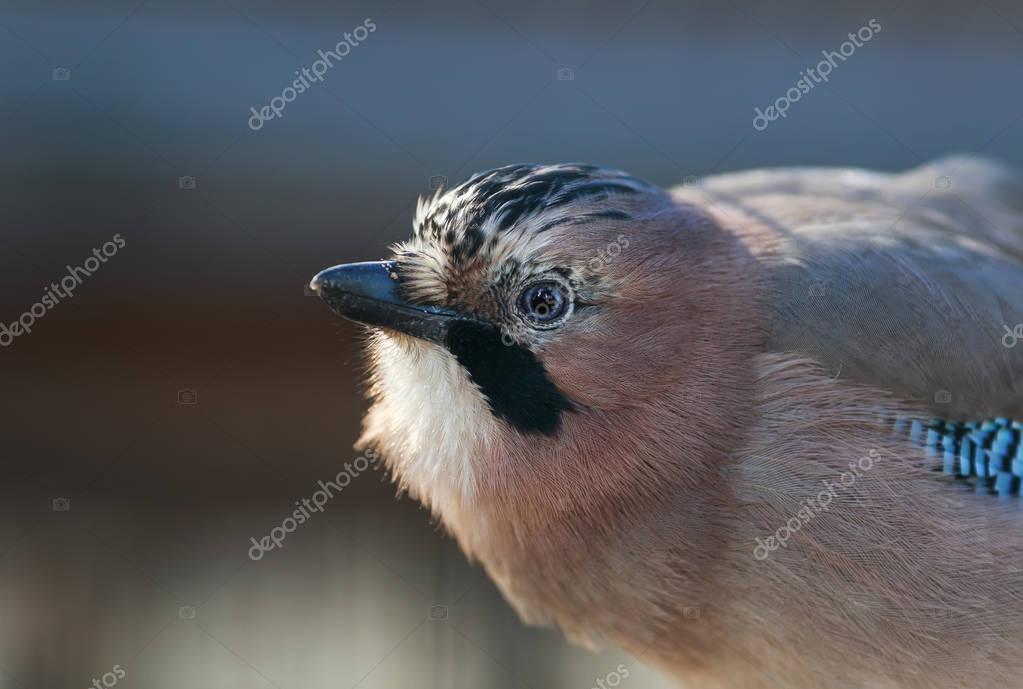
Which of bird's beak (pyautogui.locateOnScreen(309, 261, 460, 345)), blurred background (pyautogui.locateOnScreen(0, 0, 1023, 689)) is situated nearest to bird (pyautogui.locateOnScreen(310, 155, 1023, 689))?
bird's beak (pyautogui.locateOnScreen(309, 261, 460, 345))

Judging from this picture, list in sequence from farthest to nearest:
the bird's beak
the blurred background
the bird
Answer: the blurred background < the bird's beak < the bird

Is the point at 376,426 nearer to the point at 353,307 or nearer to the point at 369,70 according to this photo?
the point at 353,307

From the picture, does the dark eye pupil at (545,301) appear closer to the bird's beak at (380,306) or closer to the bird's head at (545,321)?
the bird's head at (545,321)

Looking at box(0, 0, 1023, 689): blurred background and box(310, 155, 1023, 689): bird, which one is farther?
box(0, 0, 1023, 689): blurred background

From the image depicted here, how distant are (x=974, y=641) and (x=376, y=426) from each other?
156cm

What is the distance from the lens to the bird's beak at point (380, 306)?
244cm

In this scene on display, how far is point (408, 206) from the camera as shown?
16.5 feet

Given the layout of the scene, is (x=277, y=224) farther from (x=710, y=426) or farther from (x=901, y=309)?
(x=901, y=309)

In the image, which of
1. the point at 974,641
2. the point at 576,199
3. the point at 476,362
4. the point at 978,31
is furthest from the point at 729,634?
the point at 978,31

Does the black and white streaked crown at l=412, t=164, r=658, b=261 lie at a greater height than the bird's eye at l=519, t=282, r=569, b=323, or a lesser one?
greater

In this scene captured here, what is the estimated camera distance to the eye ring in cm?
238

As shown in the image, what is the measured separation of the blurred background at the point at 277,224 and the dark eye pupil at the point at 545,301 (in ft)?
8.64

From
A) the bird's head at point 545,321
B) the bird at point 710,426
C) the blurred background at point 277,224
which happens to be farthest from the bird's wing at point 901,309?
the blurred background at point 277,224

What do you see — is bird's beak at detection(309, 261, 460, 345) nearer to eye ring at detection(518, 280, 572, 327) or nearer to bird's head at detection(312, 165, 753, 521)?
bird's head at detection(312, 165, 753, 521)
